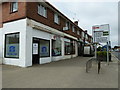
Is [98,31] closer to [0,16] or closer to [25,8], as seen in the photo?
[25,8]

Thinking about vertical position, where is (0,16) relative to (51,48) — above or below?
above


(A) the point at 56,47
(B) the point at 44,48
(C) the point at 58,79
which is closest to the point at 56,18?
(A) the point at 56,47

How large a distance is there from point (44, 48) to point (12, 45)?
3147 millimetres

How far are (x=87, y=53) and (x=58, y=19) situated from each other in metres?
10.6

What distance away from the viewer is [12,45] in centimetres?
958

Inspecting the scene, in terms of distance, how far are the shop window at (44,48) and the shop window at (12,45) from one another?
2.39 meters

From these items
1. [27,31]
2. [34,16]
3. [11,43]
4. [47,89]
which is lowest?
[47,89]

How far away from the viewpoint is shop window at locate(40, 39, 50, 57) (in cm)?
1066

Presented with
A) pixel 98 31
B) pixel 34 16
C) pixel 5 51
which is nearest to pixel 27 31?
pixel 34 16

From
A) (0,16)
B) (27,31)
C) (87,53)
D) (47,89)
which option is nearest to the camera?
(47,89)

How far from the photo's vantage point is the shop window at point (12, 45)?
924 cm

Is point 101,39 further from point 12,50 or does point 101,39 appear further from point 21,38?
point 12,50

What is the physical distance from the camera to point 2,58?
32.8 ft

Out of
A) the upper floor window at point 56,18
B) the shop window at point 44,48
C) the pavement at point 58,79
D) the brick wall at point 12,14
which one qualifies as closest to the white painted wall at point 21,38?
the brick wall at point 12,14
